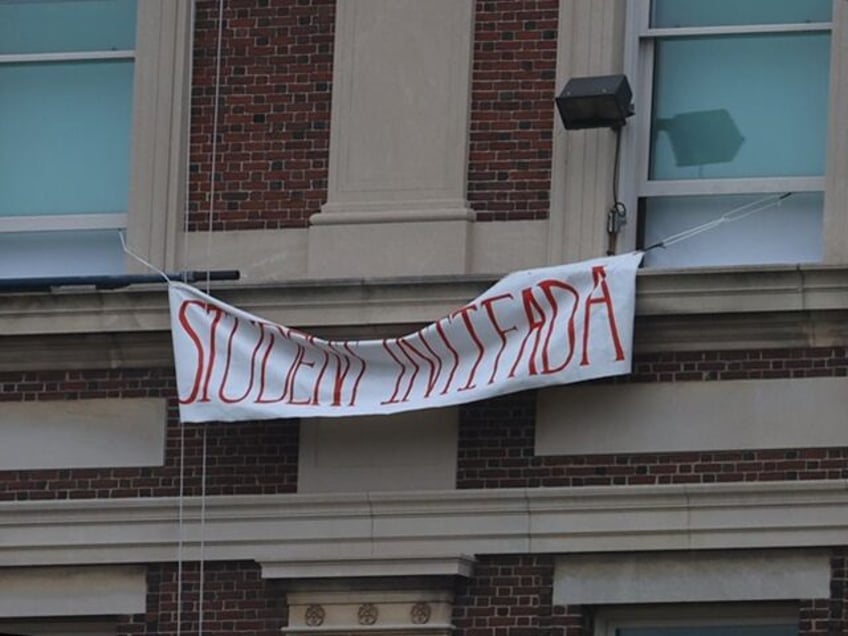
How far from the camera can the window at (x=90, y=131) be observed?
25094 mm

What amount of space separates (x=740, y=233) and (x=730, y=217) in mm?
115

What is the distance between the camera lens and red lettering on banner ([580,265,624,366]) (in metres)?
23.5

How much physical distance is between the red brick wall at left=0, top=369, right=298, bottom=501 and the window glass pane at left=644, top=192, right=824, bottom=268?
8.08 ft

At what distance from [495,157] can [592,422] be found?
5.95ft

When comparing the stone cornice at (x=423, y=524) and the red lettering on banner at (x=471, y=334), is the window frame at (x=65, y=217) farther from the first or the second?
the red lettering on banner at (x=471, y=334)

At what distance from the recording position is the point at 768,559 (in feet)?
76.4

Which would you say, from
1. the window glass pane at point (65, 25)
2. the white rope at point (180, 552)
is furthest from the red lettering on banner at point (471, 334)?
the window glass pane at point (65, 25)

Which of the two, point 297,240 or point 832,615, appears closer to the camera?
point 832,615

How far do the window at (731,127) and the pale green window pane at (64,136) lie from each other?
3268mm

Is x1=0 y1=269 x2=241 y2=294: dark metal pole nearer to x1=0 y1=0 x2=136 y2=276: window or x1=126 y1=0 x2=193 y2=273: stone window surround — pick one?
x1=126 y1=0 x2=193 y2=273: stone window surround

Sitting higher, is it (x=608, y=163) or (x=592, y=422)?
(x=608, y=163)

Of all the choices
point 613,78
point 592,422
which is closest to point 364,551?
point 592,422

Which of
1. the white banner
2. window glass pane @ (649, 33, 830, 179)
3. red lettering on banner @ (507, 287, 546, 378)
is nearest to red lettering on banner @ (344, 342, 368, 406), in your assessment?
the white banner

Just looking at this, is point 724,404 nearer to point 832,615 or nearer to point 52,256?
point 832,615
